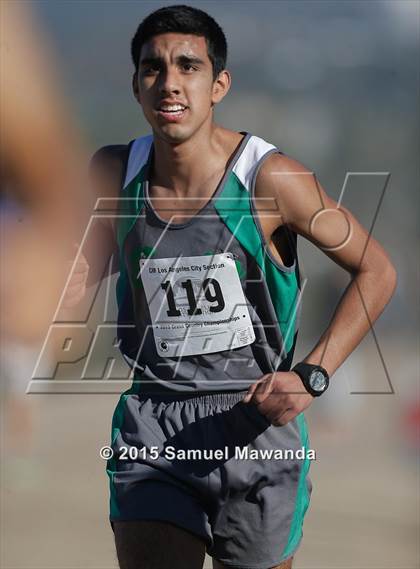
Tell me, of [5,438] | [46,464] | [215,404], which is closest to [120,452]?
[215,404]

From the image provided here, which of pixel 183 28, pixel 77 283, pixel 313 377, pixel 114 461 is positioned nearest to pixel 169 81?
pixel 183 28

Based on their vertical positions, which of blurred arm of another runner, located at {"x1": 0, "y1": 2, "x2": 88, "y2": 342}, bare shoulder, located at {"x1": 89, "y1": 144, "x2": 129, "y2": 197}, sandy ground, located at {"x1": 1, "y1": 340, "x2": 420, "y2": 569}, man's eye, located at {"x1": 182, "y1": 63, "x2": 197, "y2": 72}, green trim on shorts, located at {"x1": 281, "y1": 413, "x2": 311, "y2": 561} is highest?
man's eye, located at {"x1": 182, "y1": 63, "x2": 197, "y2": 72}

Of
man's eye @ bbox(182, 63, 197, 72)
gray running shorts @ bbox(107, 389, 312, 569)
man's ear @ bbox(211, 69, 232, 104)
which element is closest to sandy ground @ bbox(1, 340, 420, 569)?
gray running shorts @ bbox(107, 389, 312, 569)

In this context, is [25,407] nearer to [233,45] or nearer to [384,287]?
[233,45]

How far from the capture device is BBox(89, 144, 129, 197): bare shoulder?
266 cm

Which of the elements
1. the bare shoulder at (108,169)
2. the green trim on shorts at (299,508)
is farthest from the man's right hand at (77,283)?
the green trim on shorts at (299,508)

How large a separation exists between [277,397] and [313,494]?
269 centimetres

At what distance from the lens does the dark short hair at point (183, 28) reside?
2521 millimetres

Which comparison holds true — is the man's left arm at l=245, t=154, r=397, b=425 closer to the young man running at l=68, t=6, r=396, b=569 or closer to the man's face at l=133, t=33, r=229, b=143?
the young man running at l=68, t=6, r=396, b=569

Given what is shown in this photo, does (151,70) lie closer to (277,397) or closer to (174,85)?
(174,85)

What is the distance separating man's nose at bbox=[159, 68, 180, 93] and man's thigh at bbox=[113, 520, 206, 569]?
3.33 feet

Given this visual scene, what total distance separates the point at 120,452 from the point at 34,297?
4098 millimetres

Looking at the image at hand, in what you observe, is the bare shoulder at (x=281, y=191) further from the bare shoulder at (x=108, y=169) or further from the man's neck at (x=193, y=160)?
the bare shoulder at (x=108, y=169)

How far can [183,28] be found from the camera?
8.28 feet
